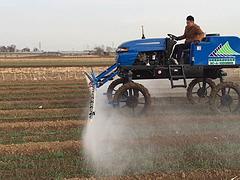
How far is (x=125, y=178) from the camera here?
4.99 metres

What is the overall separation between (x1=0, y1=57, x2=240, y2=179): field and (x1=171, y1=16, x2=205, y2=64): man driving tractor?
1.47m

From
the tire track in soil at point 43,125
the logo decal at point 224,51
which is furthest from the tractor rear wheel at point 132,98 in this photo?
the logo decal at point 224,51

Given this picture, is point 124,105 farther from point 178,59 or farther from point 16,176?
point 16,176

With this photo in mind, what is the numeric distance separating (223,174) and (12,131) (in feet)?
15.7

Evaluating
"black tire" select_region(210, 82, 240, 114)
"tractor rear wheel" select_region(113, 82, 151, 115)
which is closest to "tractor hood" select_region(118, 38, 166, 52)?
"tractor rear wheel" select_region(113, 82, 151, 115)

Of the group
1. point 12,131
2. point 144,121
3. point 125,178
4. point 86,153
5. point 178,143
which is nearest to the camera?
point 125,178

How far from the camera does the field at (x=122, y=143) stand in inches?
210

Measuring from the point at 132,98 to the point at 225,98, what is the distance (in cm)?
234

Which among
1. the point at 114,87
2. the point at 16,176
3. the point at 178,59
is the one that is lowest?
the point at 16,176

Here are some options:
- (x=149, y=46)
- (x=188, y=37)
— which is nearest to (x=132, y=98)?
(x=149, y=46)

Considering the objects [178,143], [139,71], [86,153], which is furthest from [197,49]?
[86,153]

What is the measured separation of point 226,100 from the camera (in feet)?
32.3

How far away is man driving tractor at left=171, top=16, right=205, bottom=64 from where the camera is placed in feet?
31.6

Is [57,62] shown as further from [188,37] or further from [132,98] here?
[132,98]
